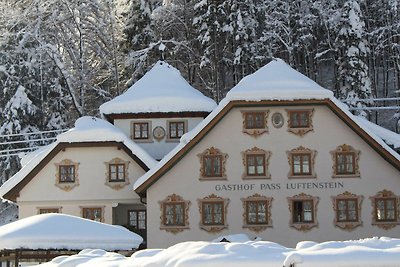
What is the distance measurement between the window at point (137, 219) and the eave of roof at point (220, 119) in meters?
3.94

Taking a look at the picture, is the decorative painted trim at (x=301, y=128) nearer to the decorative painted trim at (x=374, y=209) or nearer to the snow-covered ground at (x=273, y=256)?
the decorative painted trim at (x=374, y=209)

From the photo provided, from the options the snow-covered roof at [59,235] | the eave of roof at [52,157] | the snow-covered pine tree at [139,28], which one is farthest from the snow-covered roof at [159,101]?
the snow-covered roof at [59,235]

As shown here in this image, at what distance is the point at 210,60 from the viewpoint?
175ft

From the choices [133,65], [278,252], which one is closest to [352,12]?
[133,65]

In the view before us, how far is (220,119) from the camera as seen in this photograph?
108 ft

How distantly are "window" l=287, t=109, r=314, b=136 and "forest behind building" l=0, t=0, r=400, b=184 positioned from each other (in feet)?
54.5

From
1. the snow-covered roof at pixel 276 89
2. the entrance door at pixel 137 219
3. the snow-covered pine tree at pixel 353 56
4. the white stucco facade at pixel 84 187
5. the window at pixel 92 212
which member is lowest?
the entrance door at pixel 137 219

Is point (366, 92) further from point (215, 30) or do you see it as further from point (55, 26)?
point (55, 26)

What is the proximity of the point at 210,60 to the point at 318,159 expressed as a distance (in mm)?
21295

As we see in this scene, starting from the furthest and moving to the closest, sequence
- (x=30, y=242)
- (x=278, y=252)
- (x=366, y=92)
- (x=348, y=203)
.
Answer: (x=366, y=92), (x=348, y=203), (x=30, y=242), (x=278, y=252)

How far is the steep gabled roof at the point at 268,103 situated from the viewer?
1282 inches

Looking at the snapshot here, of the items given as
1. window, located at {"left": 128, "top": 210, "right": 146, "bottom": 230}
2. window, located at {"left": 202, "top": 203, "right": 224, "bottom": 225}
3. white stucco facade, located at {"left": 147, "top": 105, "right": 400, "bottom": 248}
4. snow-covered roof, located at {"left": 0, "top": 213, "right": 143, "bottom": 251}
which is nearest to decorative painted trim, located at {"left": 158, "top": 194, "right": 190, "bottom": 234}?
white stucco facade, located at {"left": 147, "top": 105, "right": 400, "bottom": 248}

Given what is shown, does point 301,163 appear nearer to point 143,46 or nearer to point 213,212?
point 213,212

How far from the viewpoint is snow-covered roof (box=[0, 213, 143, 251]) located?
20.8m
